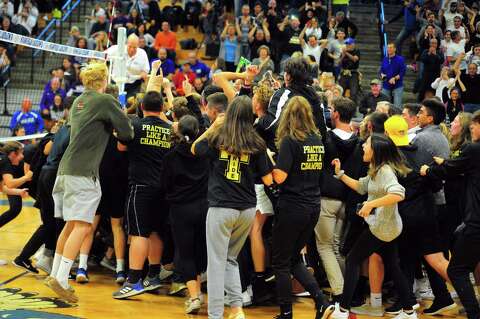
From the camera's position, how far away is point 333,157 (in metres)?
8.14

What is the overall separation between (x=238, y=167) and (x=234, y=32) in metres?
13.0

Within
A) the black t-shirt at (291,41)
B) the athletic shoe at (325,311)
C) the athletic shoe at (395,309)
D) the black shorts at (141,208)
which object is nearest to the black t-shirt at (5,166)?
the black shorts at (141,208)

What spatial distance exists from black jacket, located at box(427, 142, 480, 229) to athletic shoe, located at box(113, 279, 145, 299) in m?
3.15

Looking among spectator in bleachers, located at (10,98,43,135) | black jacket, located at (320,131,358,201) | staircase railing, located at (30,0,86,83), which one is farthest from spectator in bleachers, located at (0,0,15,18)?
black jacket, located at (320,131,358,201)

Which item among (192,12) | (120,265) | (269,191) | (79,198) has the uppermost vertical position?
(192,12)

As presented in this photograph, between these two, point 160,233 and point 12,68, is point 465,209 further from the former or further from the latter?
point 12,68

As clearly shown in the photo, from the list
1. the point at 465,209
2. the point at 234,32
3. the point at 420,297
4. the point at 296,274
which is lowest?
the point at 420,297

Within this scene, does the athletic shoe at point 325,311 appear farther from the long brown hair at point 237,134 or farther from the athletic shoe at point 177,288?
the athletic shoe at point 177,288

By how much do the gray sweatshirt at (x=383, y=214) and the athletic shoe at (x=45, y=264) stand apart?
11.6 feet

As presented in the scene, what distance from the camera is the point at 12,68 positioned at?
20734mm

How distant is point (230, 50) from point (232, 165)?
12.8 meters

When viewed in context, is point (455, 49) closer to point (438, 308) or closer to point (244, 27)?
point (244, 27)

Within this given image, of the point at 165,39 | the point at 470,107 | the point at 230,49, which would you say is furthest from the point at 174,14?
the point at 470,107

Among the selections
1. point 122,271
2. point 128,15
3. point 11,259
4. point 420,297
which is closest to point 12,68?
point 128,15
